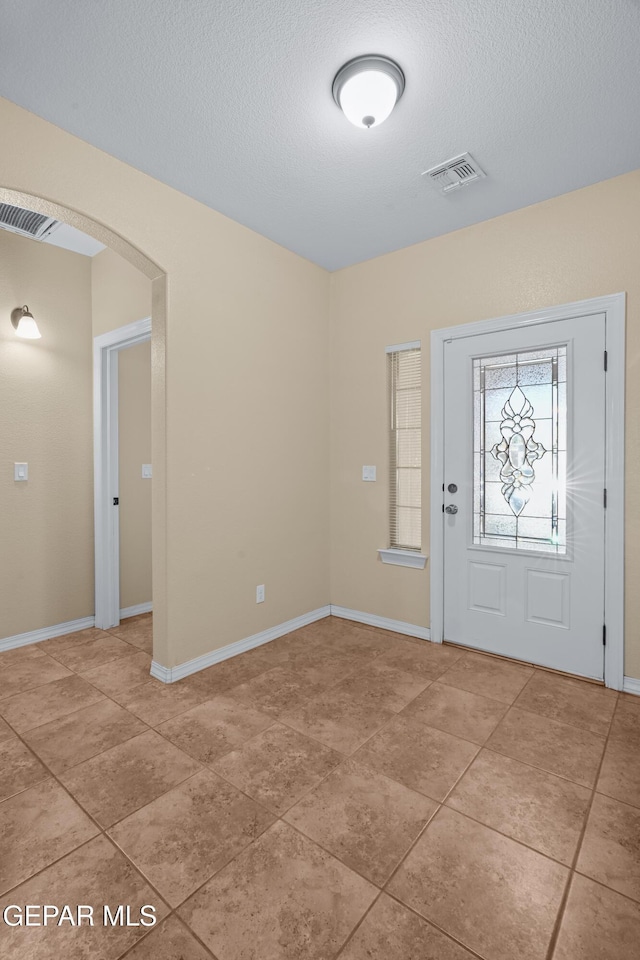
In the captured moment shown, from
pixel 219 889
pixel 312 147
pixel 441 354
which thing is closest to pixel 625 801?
pixel 219 889

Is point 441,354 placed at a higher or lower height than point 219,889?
higher

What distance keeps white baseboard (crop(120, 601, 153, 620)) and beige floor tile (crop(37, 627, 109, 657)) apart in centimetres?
27

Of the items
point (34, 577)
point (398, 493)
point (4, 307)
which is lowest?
point (34, 577)

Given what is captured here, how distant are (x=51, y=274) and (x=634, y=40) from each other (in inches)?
142

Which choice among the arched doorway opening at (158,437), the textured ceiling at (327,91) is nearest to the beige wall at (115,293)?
the arched doorway opening at (158,437)

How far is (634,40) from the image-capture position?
1.79 m

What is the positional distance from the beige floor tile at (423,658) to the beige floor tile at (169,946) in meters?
1.82

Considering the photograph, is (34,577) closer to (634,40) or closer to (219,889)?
(219,889)

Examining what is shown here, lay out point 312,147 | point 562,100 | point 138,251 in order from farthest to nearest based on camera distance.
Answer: point 138,251 < point 312,147 < point 562,100

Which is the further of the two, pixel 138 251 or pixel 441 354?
pixel 441 354

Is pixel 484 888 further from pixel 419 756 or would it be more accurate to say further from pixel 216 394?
pixel 216 394

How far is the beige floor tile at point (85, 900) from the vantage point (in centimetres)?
122

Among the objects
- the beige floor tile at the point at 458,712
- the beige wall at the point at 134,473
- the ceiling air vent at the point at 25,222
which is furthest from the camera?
the beige wall at the point at 134,473

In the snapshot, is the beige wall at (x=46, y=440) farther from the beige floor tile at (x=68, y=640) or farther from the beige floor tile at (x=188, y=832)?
the beige floor tile at (x=188, y=832)
